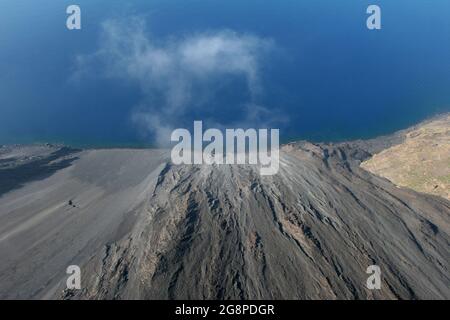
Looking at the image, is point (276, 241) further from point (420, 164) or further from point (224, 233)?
point (420, 164)

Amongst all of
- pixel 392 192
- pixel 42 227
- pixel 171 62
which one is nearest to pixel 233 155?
pixel 392 192

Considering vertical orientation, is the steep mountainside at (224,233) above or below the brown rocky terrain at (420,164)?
below

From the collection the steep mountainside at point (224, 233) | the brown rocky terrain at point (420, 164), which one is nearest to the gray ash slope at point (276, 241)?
the steep mountainside at point (224, 233)

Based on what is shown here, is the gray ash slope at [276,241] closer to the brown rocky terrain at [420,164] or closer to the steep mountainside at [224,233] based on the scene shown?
the steep mountainside at [224,233]

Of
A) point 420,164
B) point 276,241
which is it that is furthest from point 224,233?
point 420,164

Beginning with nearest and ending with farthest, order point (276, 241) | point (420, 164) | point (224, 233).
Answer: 1. point (276, 241)
2. point (224, 233)
3. point (420, 164)

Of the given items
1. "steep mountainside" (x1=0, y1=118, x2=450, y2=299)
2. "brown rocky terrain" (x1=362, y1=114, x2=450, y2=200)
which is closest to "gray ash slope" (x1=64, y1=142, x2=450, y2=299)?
"steep mountainside" (x1=0, y1=118, x2=450, y2=299)

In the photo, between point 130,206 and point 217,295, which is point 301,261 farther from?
point 130,206

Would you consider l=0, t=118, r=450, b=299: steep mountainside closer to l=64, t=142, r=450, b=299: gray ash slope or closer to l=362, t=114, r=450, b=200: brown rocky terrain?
l=64, t=142, r=450, b=299: gray ash slope
